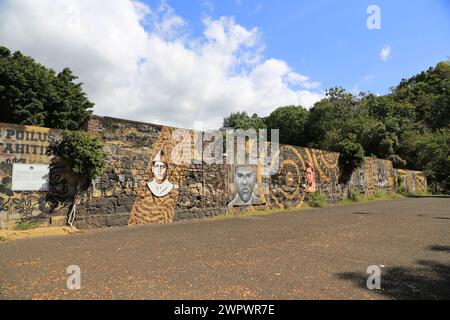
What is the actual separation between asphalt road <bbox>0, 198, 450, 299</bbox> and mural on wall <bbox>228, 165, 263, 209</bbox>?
481 centimetres

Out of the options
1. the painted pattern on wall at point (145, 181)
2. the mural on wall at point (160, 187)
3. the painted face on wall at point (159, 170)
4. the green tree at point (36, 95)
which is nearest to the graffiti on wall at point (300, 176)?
the painted pattern on wall at point (145, 181)

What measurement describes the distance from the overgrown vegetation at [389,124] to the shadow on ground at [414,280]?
16536mm

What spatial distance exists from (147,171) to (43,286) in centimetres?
686

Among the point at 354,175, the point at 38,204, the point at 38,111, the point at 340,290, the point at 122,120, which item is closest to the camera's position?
the point at 340,290

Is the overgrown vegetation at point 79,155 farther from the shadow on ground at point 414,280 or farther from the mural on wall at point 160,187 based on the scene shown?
the shadow on ground at point 414,280

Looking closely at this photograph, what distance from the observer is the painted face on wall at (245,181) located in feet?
46.3

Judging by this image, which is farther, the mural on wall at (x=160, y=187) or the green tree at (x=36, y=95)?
the green tree at (x=36, y=95)

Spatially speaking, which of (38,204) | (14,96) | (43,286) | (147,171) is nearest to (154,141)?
(147,171)

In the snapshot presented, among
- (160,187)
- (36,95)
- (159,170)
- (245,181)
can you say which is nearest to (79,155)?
(159,170)

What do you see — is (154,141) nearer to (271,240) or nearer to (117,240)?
(117,240)

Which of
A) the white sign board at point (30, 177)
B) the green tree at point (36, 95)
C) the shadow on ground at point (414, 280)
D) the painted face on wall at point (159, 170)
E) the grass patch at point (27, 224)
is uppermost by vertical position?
the green tree at point (36, 95)

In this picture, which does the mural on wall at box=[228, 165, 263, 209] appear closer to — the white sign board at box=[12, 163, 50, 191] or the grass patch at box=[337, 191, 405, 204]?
the white sign board at box=[12, 163, 50, 191]
